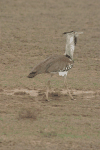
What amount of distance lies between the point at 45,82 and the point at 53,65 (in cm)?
158

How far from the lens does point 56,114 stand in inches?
275

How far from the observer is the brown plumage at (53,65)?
764 cm

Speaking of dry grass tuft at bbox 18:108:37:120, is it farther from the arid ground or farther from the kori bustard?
the kori bustard

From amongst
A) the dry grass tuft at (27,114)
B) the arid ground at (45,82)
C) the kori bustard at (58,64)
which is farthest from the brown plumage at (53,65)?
the dry grass tuft at (27,114)

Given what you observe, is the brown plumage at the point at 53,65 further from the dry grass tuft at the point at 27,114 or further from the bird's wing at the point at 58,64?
the dry grass tuft at the point at 27,114

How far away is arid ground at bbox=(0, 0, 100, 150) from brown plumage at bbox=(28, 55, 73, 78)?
25.3 inches

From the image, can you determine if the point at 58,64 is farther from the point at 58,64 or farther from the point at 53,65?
the point at 53,65

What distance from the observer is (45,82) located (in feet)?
A: 30.4

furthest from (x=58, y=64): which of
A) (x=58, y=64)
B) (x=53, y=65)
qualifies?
(x=53, y=65)

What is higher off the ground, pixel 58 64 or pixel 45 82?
pixel 58 64

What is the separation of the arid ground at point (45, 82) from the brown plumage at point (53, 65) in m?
0.64

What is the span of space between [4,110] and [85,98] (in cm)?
188

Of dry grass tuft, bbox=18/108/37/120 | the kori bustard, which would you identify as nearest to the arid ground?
dry grass tuft, bbox=18/108/37/120

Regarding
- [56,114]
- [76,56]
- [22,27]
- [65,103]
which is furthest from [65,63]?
[22,27]
